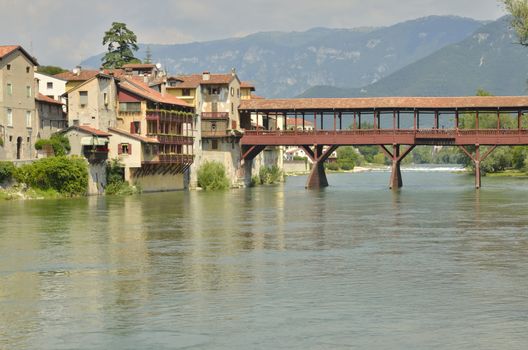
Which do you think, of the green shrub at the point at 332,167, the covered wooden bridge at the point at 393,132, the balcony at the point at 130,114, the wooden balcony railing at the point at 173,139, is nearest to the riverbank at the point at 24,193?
the balcony at the point at 130,114

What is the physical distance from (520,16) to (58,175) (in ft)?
125

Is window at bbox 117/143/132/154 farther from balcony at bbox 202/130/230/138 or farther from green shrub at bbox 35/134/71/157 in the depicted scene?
balcony at bbox 202/130/230/138

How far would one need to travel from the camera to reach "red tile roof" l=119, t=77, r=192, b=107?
85500 mm

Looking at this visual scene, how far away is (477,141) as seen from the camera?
94562 millimetres

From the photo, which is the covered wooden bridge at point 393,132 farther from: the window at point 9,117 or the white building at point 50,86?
the window at point 9,117

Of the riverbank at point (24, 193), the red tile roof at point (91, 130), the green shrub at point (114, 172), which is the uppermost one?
the red tile roof at point (91, 130)

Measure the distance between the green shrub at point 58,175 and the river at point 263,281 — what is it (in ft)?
50.2

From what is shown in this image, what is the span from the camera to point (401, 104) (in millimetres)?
96062

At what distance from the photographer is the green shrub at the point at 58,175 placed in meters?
71.9

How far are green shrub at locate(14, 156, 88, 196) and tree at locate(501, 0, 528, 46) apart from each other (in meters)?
35.5

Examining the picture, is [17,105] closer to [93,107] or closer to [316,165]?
[93,107]

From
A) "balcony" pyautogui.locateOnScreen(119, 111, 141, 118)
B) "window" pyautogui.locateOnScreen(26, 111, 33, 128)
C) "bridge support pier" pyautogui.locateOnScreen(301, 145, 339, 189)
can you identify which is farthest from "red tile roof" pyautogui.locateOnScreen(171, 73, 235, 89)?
"window" pyautogui.locateOnScreen(26, 111, 33, 128)

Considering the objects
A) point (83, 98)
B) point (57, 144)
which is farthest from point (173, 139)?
point (57, 144)

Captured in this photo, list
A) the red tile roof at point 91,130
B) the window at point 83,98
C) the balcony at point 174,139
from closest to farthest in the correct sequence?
the red tile roof at point 91,130, the window at point 83,98, the balcony at point 174,139
